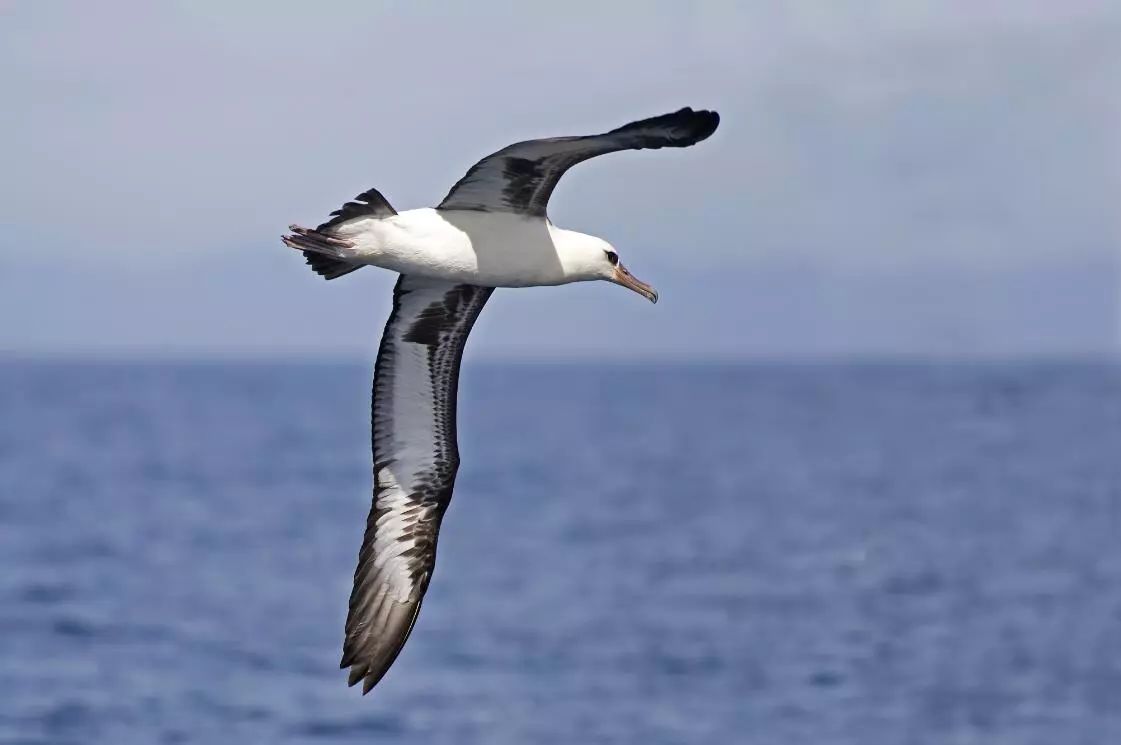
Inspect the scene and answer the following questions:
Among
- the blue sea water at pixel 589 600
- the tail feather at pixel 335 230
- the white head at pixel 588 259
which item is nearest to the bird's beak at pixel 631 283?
the white head at pixel 588 259

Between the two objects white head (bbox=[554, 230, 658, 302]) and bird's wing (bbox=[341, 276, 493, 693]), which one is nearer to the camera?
white head (bbox=[554, 230, 658, 302])

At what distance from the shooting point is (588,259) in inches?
492

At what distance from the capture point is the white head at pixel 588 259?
1241 centimetres

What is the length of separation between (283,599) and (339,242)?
102 ft

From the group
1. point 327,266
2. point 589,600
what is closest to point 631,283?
point 327,266

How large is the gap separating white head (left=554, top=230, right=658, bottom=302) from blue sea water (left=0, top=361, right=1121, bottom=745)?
18.4 metres

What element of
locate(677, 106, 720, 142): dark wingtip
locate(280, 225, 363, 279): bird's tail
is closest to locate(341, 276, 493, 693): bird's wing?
locate(280, 225, 363, 279): bird's tail

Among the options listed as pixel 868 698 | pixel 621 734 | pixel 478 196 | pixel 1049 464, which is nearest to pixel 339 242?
pixel 478 196

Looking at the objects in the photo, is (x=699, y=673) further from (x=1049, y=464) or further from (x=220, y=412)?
(x=220, y=412)

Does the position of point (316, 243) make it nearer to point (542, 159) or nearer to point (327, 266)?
point (327, 266)

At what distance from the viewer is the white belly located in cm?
1178

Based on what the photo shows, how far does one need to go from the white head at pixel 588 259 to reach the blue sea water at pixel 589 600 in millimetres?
18413

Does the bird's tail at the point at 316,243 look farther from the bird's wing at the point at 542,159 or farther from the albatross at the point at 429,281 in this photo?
the bird's wing at the point at 542,159

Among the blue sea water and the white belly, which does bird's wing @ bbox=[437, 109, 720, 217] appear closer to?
the white belly
